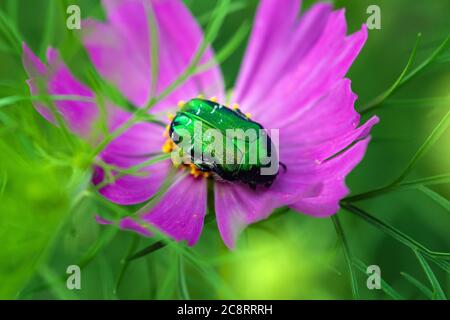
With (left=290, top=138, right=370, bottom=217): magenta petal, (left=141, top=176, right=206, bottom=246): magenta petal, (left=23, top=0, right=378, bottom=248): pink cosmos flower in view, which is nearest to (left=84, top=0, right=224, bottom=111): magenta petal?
(left=23, top=0, right=378, bottom=248): pink cosmos flower

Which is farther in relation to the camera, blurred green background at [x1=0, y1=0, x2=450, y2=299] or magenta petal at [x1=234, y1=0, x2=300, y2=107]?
magenta petal at [x1=234, y1=0, x2=300, y2=107]

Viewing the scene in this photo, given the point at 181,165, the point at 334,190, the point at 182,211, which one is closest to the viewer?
the point at 334,190

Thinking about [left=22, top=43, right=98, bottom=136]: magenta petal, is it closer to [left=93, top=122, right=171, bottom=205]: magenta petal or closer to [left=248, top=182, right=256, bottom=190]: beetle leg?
[left=93, top=122, right=171, bottom=205]: magenta petal

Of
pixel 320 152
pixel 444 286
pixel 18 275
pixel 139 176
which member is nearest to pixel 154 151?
pixel 139 176

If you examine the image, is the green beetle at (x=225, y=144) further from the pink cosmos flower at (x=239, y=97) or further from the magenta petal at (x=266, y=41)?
the magenta petal at (x=266, y=41)

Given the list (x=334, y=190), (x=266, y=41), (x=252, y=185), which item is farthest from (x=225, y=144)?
(x=266, y=41)

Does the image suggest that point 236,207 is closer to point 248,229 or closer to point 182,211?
point 182,211
